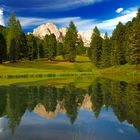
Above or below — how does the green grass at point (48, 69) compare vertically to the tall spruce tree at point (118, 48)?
below

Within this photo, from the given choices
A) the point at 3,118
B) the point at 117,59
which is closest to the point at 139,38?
the point at 117,59

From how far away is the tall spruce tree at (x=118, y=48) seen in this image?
101375 millimetres

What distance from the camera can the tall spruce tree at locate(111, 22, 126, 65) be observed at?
101m

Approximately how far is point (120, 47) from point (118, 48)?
95cm

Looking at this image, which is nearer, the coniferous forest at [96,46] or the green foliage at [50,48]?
the coniferous forest at [96,46]

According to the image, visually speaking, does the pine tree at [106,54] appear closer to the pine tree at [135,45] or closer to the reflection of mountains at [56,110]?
the pine tree at [135,45]

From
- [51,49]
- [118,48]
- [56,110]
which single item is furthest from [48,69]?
[56,110]

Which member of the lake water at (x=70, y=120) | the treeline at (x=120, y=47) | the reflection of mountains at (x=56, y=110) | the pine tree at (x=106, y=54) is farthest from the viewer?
the pine tree at (x=106, y=54)

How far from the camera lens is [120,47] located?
103 m

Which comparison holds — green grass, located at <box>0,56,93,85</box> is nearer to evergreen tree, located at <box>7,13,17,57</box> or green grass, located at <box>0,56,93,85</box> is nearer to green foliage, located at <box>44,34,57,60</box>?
evergreen tree, located at <box>7,13,17,57</box>

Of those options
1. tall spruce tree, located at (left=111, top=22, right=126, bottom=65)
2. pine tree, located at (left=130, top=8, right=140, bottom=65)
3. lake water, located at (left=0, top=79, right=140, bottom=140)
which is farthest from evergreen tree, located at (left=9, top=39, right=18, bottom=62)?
lake water, located at (left=0, top=79, right=140, bottom=140)

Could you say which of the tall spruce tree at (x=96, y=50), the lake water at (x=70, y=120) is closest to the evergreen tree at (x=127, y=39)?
the tall spruce tree at (x=96, y=50)

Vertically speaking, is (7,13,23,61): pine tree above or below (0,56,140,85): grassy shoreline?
above

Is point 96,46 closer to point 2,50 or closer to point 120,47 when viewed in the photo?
point 120,47
